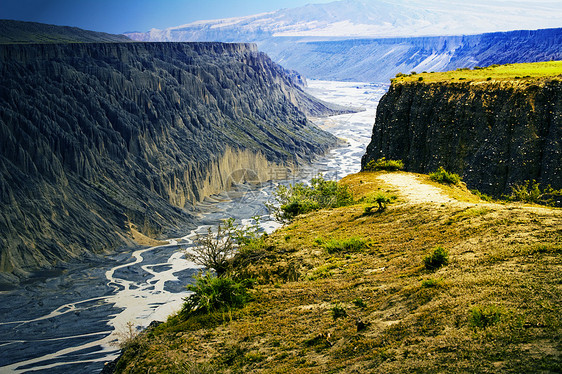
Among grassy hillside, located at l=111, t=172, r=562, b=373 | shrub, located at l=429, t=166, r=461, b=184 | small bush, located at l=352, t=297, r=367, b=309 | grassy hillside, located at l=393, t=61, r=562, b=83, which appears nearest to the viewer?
grassy hillside, located at l=111, t=172, r=562, b=373

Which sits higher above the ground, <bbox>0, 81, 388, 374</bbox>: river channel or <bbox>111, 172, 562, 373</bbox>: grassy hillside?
<bbox>111, 172, 562, 373</bbox>: grassy hillside

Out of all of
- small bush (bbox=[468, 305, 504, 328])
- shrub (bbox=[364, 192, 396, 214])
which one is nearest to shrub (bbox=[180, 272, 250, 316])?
small bush (bbox=[468, 305, 504, 328])

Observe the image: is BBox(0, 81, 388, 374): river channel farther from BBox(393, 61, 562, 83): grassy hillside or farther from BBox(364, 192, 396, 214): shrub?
BBox(393, 61, 562, 83): grassy hillside

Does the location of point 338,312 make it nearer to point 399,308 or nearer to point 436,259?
point 399,308

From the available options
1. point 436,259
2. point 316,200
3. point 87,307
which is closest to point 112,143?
point 87,307

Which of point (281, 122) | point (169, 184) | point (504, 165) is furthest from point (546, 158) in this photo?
point (281, 122)

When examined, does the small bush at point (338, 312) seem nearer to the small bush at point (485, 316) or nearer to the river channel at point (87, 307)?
the small bush at point (485, 316)
